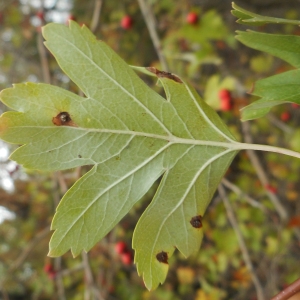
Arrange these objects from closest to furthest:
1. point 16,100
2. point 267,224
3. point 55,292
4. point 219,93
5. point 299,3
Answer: point 16,100 → point 219,93 → point 267,224 → point 299,3 → point 55,292

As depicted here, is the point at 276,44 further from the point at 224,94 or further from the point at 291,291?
the point at 224,94

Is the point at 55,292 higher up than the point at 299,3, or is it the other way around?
the point at 299,3

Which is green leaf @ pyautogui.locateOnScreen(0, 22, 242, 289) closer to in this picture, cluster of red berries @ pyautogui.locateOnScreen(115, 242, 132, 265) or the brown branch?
the brown branch

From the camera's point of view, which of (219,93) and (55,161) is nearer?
(55,161)

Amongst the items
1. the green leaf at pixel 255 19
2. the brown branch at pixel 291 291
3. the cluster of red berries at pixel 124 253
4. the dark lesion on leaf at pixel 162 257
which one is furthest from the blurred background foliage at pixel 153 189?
the brown branch at pixel 291 291

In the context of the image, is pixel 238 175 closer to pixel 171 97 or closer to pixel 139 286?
pixel 139 286

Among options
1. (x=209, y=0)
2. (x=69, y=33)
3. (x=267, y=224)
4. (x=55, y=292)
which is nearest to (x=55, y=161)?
(x=69, y=33)

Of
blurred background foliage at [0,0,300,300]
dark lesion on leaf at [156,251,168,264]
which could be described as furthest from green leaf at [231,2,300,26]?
blurred background foliage at [0,0,300,300]
